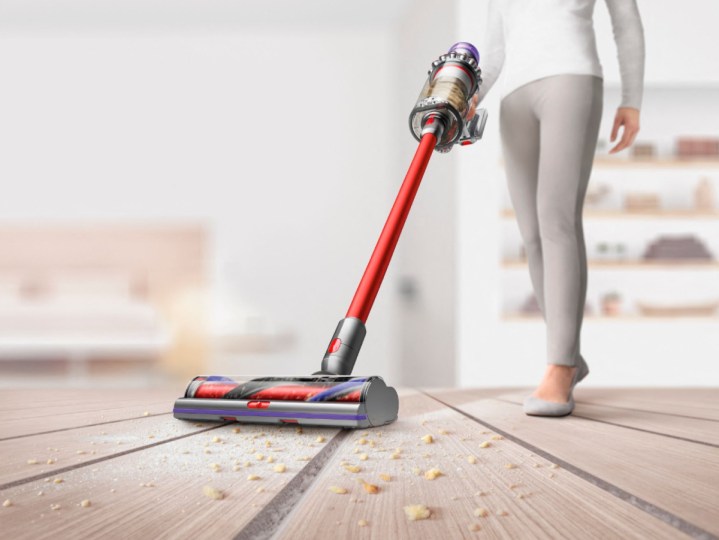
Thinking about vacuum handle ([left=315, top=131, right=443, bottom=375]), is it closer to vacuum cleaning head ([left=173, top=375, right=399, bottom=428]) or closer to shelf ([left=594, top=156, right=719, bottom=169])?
vacuum cleaning head ([left=173, top=375, right=399, bottom=428])

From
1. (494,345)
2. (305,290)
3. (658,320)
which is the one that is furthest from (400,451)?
(305,290)

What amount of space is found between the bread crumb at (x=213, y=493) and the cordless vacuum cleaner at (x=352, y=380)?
0.33m

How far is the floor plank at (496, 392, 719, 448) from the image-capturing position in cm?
84

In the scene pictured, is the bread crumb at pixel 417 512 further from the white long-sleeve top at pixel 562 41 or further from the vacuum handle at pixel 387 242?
the white long-sleeve top at pixel 562 41

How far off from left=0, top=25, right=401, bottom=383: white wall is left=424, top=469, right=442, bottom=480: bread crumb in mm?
4690

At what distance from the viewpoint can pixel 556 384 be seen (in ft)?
3.78

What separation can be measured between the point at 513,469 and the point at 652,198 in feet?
10.1

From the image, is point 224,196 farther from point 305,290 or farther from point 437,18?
point 437,18

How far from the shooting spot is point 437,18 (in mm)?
3807

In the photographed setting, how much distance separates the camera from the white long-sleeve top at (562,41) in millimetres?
1278

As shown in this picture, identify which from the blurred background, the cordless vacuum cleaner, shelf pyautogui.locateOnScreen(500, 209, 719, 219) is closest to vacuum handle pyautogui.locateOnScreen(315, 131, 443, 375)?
the cordless vacuum cleaner

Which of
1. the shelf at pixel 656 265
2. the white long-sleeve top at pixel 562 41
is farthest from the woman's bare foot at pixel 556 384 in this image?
the shelf at pixel 656 265

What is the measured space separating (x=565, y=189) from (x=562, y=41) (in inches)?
11.8

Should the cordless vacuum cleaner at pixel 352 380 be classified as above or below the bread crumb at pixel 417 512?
above
